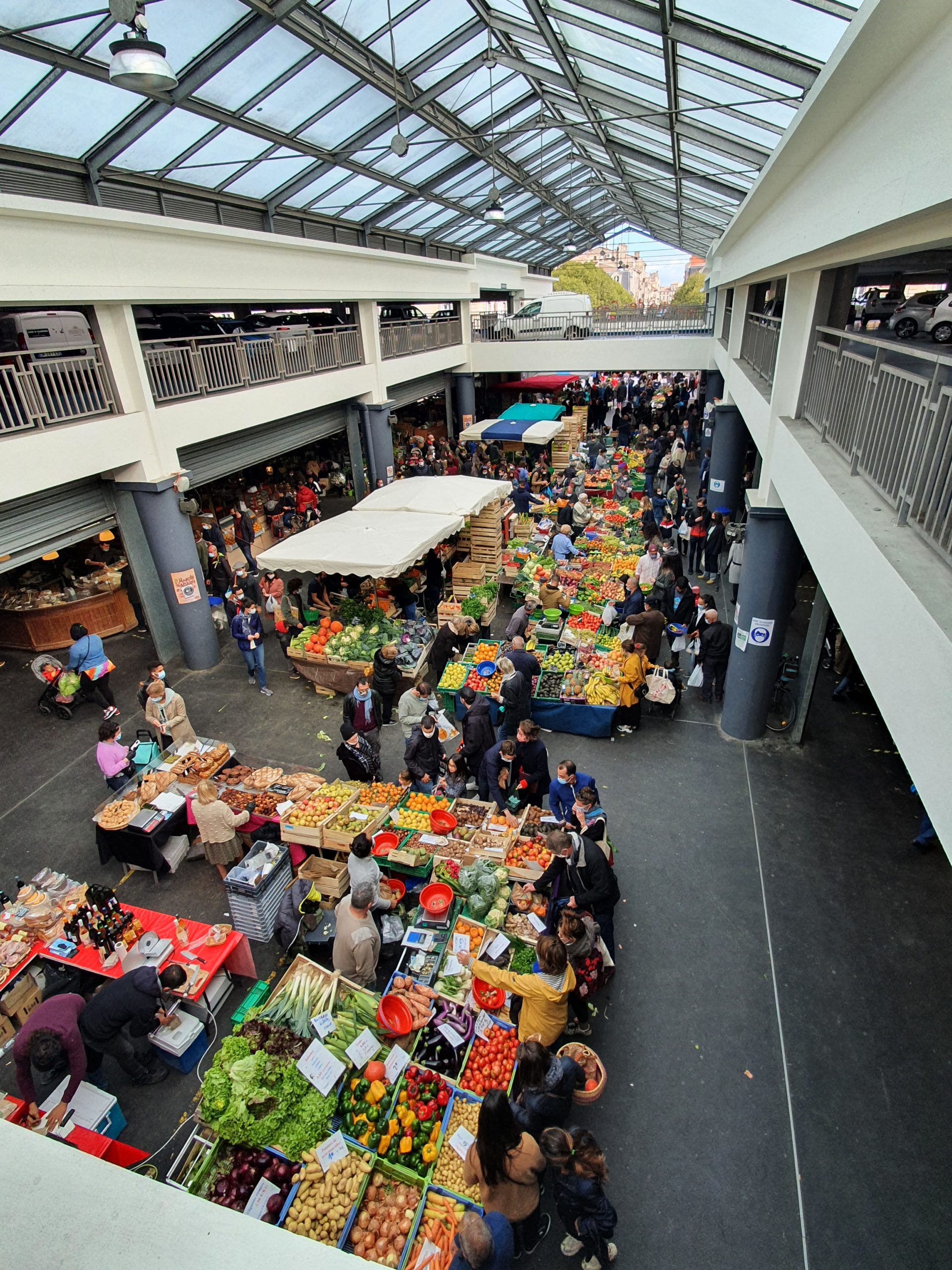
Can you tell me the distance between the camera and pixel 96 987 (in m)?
5.95

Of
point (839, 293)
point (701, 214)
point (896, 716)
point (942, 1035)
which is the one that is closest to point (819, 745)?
point (942, 1035)

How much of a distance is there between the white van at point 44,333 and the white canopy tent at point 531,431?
10890 mm

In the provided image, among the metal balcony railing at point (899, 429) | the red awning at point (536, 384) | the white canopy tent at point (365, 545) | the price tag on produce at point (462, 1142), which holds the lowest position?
the price tag on produce at point (462, 1142)

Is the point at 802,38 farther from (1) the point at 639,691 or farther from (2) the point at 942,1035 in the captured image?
(2) the point at 942,1035

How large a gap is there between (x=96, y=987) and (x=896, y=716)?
6.87 meters

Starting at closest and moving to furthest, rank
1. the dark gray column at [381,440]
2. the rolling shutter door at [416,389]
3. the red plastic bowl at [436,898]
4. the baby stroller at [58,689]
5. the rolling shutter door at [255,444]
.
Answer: the red plastic bowl at [436,898], the baby stroller at [58,689], the rolling shutter door at [255,444], the dark gray column at [381,440], the rolling shutter door at [416,389]

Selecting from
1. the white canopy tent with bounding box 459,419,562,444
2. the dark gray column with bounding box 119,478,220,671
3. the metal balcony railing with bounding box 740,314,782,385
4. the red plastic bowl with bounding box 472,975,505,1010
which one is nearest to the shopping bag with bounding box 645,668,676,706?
the metal balcony railing with bounding box 740,314,782,385

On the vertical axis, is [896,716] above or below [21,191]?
below

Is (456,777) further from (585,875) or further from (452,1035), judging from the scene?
(452,1035)

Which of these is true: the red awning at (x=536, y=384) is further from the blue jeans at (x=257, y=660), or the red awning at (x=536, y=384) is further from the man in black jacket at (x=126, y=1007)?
the man in black jacket at (x=126, y=1007)

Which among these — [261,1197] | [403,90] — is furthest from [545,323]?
[261,1197]

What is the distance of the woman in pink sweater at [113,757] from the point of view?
7.33 meters

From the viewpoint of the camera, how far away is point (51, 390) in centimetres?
883

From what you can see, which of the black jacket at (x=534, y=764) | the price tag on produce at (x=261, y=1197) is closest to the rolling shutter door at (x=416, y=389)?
the black jacket at (x=534, y=764)
